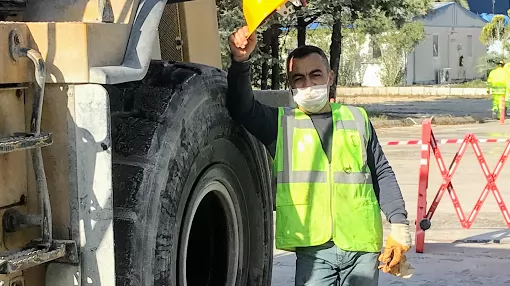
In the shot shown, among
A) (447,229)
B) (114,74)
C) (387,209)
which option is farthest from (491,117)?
(114,74)

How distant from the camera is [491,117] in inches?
980

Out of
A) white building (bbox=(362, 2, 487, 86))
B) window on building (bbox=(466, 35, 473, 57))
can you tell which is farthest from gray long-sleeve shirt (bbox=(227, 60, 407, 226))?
window on building (bbox=(466, 35, 473, 57))

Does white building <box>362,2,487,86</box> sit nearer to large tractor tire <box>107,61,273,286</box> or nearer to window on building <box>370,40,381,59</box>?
window on building <box>370,40,381,59</box>

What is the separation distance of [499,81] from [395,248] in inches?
851

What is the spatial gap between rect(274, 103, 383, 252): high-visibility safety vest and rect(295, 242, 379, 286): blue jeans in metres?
0.05

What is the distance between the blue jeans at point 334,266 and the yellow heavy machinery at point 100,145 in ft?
1.92

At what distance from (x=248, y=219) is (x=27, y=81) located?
1575 millimetres

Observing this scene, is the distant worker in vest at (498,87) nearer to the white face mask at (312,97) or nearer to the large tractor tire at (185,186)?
the white face mask at (312,97)

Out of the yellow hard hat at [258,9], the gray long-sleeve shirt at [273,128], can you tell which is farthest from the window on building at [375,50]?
the yellow hard hat at [258,9]

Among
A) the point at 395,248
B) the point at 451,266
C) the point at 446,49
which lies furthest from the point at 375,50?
the point at 395,248

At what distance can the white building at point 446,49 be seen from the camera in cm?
4550

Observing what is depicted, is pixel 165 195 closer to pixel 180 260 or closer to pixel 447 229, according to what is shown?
pixel 180 260

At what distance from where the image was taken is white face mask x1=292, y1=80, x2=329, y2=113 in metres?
3.82

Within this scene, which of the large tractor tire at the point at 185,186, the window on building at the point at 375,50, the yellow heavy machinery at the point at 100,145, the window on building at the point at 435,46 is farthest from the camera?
the window on building at the point at 435,46
